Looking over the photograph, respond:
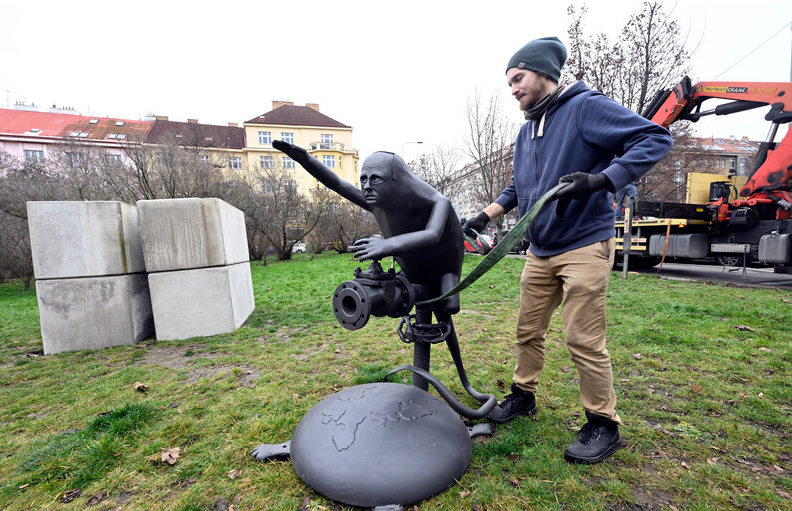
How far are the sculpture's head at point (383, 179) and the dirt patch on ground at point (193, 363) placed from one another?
7.73 feet

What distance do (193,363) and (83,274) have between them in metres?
1.97

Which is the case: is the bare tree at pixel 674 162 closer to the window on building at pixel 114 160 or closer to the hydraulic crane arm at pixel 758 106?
the hydraulic crane arm at pixel 758 106

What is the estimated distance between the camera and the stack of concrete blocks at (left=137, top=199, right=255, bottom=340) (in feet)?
14.5

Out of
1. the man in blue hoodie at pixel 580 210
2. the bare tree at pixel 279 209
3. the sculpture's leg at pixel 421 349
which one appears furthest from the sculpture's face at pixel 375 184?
the bare tree at pixel 279 209

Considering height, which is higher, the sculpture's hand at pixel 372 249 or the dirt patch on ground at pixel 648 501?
the sculpture's hand at pixel 372 249

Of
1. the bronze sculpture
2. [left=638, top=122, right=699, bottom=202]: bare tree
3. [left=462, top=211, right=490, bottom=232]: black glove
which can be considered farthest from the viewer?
[left=638, top=122, right=699, bottom=202]: bare tree

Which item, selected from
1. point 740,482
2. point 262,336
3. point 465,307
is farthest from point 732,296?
point 262,336

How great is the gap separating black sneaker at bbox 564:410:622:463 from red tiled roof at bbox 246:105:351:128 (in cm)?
4805

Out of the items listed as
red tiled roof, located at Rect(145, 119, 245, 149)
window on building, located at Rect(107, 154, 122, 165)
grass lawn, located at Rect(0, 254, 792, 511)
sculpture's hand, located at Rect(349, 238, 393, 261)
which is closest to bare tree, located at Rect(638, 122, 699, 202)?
grass lawn, located at Rect(0, 254, 792, 511)

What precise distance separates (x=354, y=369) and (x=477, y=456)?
1.71 m

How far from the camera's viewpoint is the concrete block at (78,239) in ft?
13.5

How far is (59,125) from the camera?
124ft

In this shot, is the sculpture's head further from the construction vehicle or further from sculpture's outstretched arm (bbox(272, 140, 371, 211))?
the construction vehicle

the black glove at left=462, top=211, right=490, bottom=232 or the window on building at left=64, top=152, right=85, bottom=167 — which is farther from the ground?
the window on building at left=64, top=152, right=85, bottom=167
